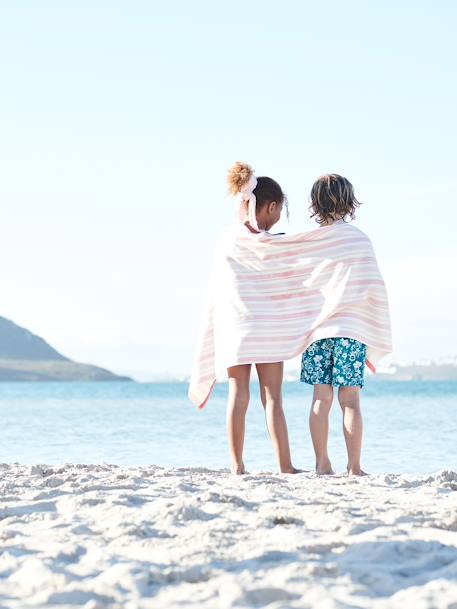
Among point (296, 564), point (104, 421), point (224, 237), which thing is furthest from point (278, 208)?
point (104, 421)

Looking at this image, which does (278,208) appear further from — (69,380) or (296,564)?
(69,380)

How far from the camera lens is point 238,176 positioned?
5305mm

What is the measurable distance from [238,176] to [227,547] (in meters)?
2.49

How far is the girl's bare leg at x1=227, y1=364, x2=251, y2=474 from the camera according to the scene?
5406 millimetres

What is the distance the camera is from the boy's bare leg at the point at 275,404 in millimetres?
5355

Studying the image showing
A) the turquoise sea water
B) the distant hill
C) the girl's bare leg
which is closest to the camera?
the girl's bare leg

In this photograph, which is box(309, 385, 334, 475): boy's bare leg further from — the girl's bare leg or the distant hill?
the distant hill

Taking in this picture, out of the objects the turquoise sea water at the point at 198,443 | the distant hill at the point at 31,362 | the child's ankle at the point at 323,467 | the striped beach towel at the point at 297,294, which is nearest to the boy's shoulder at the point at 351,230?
the striped beach towel at the point at 297,294

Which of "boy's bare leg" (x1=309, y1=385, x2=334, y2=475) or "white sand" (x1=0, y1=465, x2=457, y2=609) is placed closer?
"white sand" (x1=0, y1=465, x2=457, y2=609)

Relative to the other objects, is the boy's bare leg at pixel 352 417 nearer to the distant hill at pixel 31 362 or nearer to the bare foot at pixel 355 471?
the bare foot at pixel 355 471

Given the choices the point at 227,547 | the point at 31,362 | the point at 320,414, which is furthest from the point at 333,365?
the point at 31,362

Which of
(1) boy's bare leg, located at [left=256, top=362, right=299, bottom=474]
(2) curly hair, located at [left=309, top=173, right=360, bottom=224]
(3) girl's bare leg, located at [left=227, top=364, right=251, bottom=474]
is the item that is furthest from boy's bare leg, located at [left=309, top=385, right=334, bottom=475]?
(2) curly hair, located at [left=309, top=173, right=360, bottom=224]

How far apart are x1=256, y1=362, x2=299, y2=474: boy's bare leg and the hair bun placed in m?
1.00

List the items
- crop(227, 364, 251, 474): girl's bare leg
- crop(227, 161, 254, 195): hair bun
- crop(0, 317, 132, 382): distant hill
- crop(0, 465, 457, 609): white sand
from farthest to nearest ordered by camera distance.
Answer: crop(0, 317, 132, 382): distant hill → crop(227, 364, 251, 474): girl's bare leg → crop(227, 161, 254, 195): hair bun → crop(0, 465, 457, 609): white sand
